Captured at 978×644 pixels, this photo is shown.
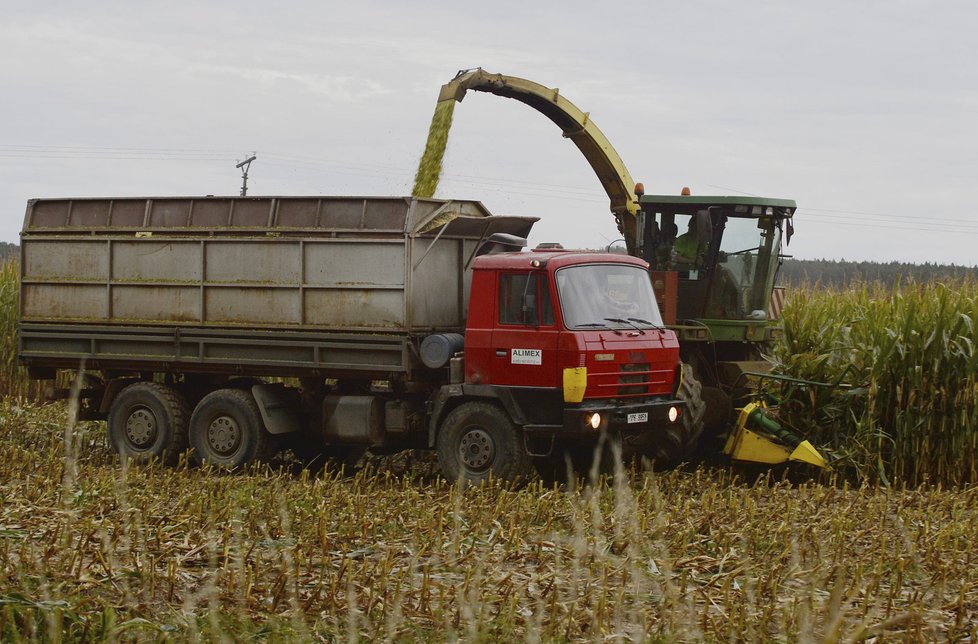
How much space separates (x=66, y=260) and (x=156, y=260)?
140cm

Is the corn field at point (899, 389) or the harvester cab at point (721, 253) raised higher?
the harvester cab at point (721, 253)

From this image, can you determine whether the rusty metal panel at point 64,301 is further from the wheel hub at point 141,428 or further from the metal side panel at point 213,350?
the wheel hub at point 141,428

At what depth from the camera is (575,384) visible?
11367 mm

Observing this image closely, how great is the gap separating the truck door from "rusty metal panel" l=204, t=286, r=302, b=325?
248 cm

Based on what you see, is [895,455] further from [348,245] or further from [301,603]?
[301,603]

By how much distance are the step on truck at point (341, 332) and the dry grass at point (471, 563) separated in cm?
116

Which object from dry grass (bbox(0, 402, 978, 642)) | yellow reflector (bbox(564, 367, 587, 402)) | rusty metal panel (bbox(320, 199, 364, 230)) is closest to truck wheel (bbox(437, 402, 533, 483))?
dry grass (bbox(0, 402, 978, 642))

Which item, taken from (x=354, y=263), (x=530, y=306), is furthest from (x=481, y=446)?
(x=354, y=263)

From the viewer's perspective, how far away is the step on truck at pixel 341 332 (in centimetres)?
1177

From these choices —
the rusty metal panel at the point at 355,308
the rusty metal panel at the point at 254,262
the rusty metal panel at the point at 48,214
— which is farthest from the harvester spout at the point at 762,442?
the rusty metal panel at the point at 48,214

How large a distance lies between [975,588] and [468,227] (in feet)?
23.0

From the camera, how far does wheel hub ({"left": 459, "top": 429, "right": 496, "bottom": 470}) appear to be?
38.9 ft

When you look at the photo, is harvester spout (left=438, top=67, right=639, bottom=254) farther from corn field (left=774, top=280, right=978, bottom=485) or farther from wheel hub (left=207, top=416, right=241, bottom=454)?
wheel hub (left=207, top=416, right=241, bottom=454)

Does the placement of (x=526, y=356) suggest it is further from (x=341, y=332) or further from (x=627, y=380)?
(x=341, y=332)
